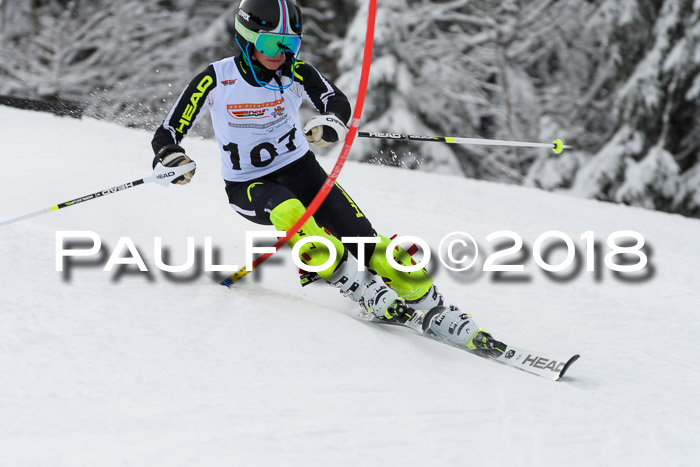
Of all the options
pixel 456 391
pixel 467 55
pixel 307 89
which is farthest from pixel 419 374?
pixel 467 55

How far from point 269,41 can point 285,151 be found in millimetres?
530

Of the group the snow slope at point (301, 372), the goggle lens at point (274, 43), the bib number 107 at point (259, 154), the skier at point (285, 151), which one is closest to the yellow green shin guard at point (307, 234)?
the skier at point (285, 151)

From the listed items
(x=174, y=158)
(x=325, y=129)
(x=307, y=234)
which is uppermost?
(x=325, y=129)

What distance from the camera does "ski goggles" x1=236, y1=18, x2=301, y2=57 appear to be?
3.20 meters

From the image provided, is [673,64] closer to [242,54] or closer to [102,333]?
[242,54]

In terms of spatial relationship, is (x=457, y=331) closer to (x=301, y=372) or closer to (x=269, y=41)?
(x=301, y=372)

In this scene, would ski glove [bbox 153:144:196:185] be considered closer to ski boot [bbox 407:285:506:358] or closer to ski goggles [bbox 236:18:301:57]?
ski goggles [bbox 236:18:301:57]

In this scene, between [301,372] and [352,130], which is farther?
[352,130]

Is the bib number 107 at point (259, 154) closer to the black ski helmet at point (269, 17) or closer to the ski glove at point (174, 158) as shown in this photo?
the ski glove at point (174, 158)

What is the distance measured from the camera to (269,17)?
3168 mm

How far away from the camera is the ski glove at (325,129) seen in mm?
3342

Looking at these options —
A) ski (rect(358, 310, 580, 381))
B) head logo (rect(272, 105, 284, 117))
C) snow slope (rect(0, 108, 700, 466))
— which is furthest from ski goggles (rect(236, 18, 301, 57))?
ski (rect(358, 310, 580, 381))

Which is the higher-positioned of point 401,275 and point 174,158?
point 174,158

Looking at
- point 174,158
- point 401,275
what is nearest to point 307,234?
point 401,275
